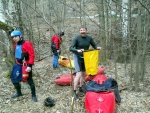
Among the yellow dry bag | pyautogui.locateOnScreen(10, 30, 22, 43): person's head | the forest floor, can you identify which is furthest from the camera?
the yellow dry bag

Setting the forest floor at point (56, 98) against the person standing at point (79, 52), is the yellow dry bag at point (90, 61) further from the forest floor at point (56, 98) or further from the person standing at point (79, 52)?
the forest floor at point (56, 98)

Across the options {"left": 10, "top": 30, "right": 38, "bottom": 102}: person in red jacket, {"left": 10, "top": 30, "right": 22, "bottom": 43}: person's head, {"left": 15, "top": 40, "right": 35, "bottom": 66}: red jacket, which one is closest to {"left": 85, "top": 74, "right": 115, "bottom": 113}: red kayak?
{"left": 10, "top": 30, "right": 38, "bottom": 102}: person in red jacket

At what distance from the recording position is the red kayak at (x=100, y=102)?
200 inches

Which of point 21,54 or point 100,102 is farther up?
point 21,54

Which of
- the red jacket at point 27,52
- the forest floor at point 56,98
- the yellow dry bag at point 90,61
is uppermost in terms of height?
the red jacket at point 27,52

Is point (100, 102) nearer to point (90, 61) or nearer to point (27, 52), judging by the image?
point (90, 61)

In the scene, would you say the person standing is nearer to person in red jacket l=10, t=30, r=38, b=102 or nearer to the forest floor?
the forest floor

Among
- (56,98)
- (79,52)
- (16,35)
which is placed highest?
(16,35)

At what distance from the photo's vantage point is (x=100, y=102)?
5.27m

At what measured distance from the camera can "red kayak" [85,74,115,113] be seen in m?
Result: 5.09

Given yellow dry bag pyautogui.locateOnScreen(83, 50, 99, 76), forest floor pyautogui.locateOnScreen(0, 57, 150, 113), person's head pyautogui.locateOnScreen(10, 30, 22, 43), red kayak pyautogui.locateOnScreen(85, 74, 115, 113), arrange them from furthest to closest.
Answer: yellow dry bag pyautogui.locateOnScreen(83, 50, 99, 76) < forest floor pyautogui.locateOnScreen(0, 57, 150, 113) < person's head pyautogui.locateOnScreen(10, 30, 22, 43) < red kayak pyautogui.locateOnScreen(85, 74, 115, 113)

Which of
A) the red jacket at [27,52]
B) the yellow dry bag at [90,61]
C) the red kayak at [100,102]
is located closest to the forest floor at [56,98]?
the red kayak at [100,102]

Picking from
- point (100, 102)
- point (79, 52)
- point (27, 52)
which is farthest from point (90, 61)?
point (27, 52)

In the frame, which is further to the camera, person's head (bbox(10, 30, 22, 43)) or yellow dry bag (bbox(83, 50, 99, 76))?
yellow dry bag (bbox(83, 50, 99, 76))
